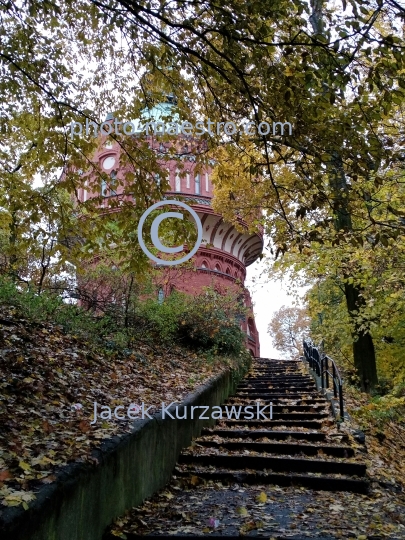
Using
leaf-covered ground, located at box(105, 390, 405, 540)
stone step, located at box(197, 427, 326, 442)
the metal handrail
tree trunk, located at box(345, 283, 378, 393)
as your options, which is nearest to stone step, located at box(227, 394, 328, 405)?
the metal handrail

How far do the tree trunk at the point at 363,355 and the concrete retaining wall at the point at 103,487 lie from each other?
796 centimetres

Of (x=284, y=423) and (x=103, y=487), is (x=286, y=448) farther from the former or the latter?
→ (x=103, y=487)

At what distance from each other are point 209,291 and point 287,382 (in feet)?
9.68

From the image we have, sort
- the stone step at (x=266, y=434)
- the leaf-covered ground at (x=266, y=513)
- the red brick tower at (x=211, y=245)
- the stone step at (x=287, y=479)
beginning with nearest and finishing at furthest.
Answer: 1. the leaf-covered ground at (x=266, y=513)
2. the stone step at (x=287, y=479)
3. the stone step at (x=266, y=434)
4. the red brick tower at (x=211, y=245)

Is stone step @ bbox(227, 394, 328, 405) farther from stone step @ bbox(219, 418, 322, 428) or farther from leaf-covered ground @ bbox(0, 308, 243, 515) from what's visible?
leaf-covered ground @ bbox(0, 308, 243, 515)

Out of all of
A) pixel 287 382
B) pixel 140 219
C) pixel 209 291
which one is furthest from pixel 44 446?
pixel 287 382

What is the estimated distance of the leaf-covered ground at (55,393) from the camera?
9.89 feet

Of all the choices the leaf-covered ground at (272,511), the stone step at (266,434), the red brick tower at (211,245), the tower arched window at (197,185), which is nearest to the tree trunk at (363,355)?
the red brick tower at (211,245)

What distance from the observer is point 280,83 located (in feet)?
13.8

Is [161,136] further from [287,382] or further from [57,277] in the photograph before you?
[287,382]

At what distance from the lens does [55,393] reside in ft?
14.8

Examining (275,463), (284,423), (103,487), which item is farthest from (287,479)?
(103,487)

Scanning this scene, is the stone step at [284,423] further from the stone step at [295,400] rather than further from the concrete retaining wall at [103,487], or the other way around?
the concrete retaining wall at [103,487]

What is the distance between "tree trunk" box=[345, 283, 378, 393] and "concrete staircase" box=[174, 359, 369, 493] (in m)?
4.43
